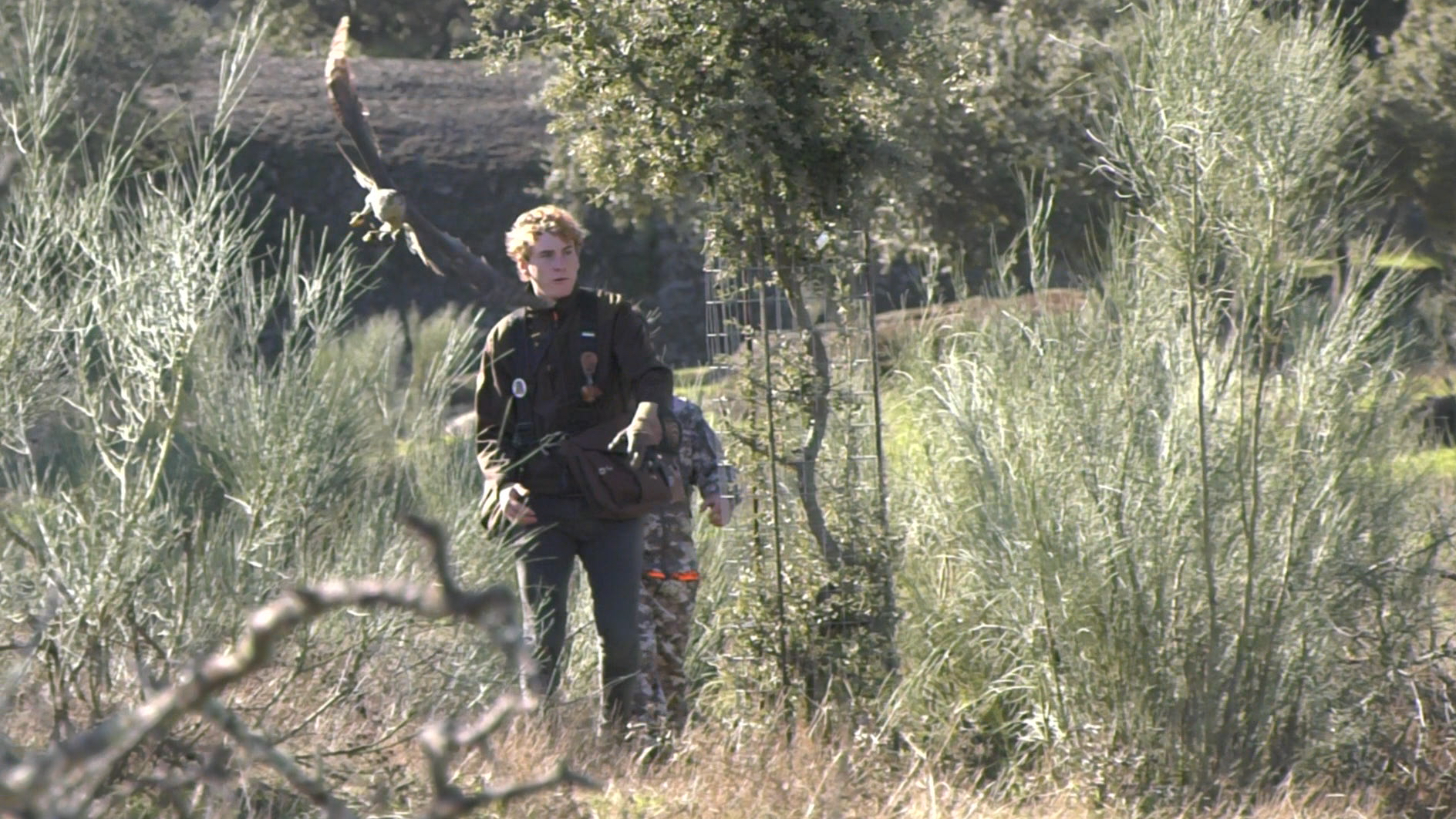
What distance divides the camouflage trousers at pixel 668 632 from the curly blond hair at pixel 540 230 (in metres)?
1.18

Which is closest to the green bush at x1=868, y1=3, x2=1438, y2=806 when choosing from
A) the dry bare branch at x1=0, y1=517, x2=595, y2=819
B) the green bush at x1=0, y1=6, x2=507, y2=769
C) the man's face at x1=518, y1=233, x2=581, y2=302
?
the man's face at x1=518, y1=233, x2=581, y2=302

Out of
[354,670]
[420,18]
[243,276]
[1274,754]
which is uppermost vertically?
[420,18]

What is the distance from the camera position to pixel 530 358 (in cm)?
487

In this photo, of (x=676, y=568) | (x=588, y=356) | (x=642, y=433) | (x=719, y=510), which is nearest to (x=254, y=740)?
(x=642, y=433)

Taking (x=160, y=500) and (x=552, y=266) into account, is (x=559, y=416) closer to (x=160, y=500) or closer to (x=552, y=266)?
(x=552, y=266)

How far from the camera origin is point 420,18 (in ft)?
101

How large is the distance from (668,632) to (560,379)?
3.48 ft

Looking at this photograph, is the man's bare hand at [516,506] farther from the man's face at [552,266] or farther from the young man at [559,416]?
the man's face at [552,266]

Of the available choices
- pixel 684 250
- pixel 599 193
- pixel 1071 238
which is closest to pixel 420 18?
pixel 684 250

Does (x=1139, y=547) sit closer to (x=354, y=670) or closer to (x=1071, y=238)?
(x=354, y=670)

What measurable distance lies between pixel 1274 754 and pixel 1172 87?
1934mm

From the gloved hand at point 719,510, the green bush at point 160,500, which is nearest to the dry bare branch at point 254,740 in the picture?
the green bush at point 160,500

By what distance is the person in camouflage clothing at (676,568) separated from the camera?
5.46 meters

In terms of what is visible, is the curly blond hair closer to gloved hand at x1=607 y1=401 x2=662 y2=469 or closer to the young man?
the young man
